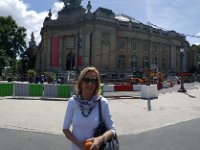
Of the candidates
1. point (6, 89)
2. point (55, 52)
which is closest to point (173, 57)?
point (55, 52)

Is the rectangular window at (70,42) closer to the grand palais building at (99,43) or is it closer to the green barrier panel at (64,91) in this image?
the grand palais building at (99,43)

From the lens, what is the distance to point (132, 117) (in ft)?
54.5

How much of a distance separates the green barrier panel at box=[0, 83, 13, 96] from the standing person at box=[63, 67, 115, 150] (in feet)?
70.6

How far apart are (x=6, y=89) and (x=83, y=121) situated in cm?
2188

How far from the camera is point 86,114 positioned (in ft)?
12.7

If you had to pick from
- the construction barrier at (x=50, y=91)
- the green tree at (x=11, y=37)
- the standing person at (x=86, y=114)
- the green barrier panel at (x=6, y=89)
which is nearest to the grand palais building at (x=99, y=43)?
the green tree at (x=11, y=37)

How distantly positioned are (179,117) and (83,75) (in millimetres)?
13883

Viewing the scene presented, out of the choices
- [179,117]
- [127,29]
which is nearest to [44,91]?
[179,117]

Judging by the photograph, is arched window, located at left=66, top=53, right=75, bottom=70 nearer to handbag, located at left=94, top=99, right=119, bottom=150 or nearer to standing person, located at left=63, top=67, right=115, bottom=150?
standing person, located at left=63, top=67, right=115, bottom=150

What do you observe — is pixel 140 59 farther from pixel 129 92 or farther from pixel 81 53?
pixel 129 92

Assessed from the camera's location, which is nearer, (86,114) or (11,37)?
(86,114)

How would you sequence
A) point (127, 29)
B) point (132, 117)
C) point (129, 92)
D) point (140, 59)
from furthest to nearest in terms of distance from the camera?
1. point (140, 59)
2. point (127, 29)
3. point (129, 92)
4. point (132, 117)

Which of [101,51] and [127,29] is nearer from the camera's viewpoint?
[101,51]

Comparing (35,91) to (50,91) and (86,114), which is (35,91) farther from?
(86,114)
